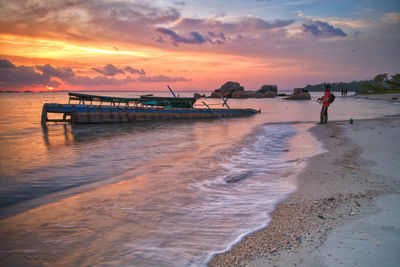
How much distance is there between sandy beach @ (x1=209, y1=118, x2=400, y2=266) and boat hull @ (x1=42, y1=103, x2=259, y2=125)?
20867mm

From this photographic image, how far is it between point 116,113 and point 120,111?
482 mm

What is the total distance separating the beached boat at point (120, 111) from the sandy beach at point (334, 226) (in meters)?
21.0

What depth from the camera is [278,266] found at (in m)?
2.71

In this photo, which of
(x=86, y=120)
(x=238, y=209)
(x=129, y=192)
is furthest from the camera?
(x=86, y=120)

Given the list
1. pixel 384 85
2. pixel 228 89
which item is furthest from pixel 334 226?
pixel 228 89

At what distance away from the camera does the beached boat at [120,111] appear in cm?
2216

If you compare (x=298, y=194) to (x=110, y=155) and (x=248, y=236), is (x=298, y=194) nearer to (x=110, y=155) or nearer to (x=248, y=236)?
(x=248, y=236)

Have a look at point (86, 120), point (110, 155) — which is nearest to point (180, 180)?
point (110, 155)

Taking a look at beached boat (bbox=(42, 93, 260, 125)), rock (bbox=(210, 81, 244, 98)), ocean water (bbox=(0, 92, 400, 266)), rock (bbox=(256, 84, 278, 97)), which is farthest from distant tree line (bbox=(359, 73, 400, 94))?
ocean water (bbox=(0, 92, 400, 266))

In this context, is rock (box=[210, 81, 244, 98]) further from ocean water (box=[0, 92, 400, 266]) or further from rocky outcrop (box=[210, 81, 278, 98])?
ocean water (box=[0, 92, 400, 266])

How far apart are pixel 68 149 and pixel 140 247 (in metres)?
11.0

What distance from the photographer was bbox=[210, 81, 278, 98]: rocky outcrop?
303ft

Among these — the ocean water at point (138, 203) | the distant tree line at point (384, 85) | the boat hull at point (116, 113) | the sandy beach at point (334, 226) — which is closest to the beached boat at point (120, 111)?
the boat hull at point (116, 113)

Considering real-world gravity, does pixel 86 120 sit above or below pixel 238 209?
above
